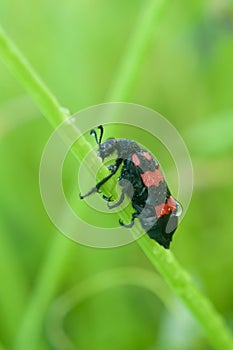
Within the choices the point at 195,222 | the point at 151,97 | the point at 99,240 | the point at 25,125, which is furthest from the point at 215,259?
the point at 25,125

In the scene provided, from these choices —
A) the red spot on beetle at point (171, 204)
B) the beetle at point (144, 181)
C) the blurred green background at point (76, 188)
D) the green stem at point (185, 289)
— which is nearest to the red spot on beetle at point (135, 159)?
the beetle at point (144, 181)

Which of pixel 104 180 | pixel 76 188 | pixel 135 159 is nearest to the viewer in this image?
pixel 104 180

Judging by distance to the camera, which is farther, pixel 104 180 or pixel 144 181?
pixel 144 181

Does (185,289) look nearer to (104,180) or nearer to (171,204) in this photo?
(171,204)

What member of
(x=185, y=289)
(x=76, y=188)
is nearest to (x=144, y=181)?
(x=185, y=289)

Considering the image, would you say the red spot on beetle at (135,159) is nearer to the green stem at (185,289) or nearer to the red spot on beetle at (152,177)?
the red spot on beetle at (152,177)

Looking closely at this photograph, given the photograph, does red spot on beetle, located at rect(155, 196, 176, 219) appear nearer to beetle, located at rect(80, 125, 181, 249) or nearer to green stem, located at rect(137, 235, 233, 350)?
beetle, located at rect(80, 125, 181, 249)

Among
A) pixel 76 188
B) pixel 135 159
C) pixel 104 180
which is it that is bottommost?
pixel 76 188
